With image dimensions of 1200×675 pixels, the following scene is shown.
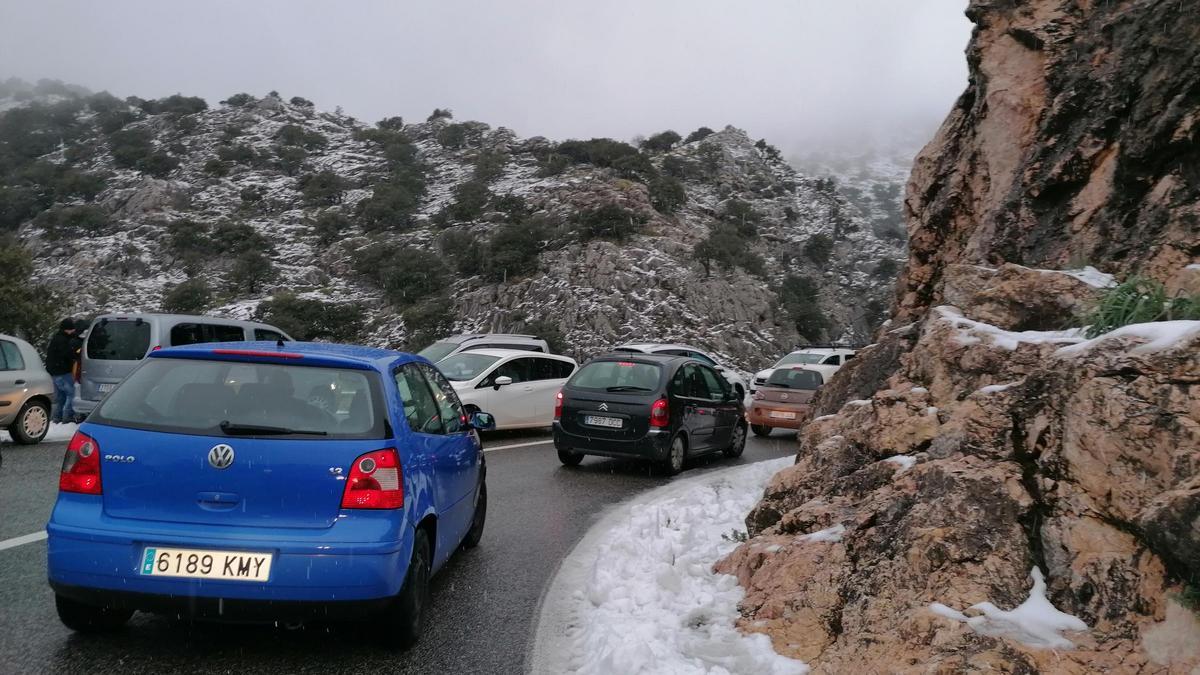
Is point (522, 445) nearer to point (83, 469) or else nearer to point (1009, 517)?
point (83, 469)

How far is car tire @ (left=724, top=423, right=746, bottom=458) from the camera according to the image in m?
13.1

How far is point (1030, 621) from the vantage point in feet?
11.3

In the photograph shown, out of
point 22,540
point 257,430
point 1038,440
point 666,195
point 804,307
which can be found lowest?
point 804,307

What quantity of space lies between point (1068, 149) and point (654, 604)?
5.60 m

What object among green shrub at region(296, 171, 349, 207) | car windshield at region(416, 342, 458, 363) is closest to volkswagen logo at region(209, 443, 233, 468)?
car windshield at region(416, 342, 458, 363)

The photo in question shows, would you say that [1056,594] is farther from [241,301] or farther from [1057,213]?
[241,301]

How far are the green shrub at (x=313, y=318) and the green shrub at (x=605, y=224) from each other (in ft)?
44.7

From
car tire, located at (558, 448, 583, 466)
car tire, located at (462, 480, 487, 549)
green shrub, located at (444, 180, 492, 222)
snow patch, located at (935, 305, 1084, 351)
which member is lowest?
car tire, located at (558, 448, 583, 466)

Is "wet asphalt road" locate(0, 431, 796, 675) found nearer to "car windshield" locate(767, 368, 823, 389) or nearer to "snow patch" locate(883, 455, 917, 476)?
"snow patch" locate(883, 455, 917, 476)

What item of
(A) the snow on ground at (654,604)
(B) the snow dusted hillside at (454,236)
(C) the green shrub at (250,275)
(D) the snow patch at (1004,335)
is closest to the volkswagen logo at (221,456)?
(A) the snow on ground at (654,604)

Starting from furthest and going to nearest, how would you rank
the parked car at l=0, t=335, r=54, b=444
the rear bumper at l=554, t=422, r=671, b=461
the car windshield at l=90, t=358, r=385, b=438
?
the parked car at l=0, t=335, r=54, b=444
the rear bumper at l=554, t=422, r=671, b=461
the car windshield at l=90, t=358, r=385, b=438

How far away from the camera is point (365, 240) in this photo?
52375 mm

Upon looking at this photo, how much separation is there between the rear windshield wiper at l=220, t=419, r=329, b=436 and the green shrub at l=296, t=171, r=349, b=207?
59703mm

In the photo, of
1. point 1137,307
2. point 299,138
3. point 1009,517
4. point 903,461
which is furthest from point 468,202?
point 1009,517
